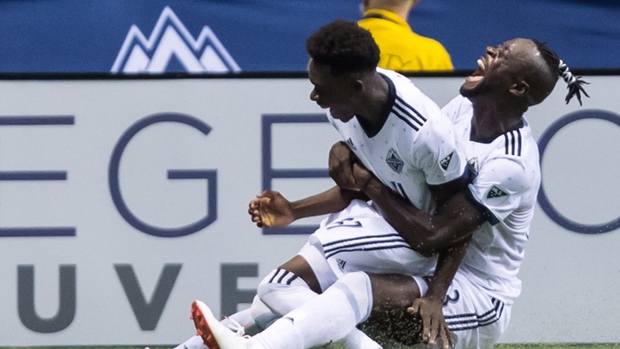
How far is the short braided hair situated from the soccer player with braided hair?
431 millimetres

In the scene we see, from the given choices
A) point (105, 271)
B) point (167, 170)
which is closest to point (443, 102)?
point (167, 170)

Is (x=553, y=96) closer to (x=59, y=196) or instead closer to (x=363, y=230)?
(x=363, y=230)

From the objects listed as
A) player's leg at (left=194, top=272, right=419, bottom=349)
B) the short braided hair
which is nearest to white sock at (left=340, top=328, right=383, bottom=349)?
player's leg at (left=194, top=272, right=419, bottom=349)

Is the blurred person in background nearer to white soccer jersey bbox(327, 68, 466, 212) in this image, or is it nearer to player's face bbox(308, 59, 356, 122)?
white soccer jersey bbox(327, 68, 466, 212)

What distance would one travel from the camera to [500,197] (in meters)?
4.14

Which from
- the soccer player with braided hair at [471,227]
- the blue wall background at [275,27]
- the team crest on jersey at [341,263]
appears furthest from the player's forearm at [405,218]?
the blue wall background at [275,27]

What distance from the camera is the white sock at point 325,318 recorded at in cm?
396

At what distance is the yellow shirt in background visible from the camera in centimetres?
618

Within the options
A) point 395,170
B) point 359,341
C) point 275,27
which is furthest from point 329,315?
point 275,27

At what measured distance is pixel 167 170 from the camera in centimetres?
566

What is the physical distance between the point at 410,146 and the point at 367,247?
15.0 inches

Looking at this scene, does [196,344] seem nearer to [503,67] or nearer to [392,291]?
[392,291]

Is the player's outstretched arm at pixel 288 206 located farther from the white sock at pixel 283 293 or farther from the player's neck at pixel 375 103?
the player's neck at pixel 375 103

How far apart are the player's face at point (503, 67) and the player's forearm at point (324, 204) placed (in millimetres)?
572
